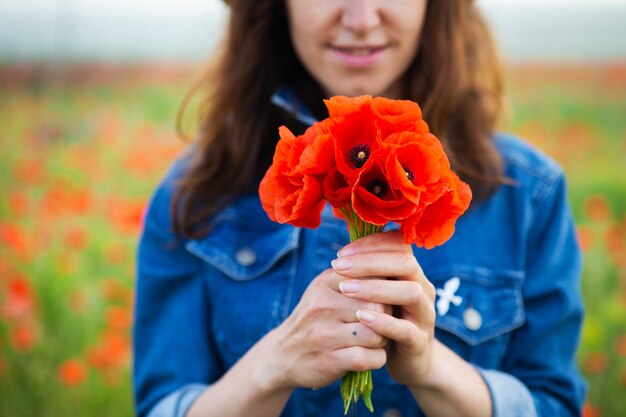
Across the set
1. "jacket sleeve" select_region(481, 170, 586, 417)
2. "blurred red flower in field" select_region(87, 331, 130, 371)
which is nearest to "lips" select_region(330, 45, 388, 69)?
"jacket sleeve" select_region(481, 170, 586, 417)

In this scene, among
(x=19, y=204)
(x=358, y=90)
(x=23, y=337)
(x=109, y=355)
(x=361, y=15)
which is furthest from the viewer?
(x=19, y=204)

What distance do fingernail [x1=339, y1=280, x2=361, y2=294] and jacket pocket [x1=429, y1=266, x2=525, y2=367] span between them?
1.83 feet

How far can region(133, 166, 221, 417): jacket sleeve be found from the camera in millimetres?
1861

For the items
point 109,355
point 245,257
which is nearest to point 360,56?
point 245,257

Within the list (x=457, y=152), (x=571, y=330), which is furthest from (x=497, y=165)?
(x=571, y=330)

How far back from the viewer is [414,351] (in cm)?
133

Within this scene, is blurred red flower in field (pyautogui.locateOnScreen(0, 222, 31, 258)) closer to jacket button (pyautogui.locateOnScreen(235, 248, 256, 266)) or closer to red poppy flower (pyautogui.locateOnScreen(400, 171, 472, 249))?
jacket button (pyautogui.locateOnScreen(235, 248, 256, 266))

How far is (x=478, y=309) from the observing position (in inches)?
69.7

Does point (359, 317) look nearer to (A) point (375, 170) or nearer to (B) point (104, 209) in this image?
(A) point (375, 170)

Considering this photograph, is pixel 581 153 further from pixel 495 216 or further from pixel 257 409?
pixel 257 409

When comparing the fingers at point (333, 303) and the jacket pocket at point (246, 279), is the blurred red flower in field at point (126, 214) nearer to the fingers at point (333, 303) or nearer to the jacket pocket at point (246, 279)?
the jacket pocket at point (246, 279)

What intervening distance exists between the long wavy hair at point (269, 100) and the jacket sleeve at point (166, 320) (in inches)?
3.0

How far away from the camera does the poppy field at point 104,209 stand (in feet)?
9.51

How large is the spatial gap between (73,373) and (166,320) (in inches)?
39.8
